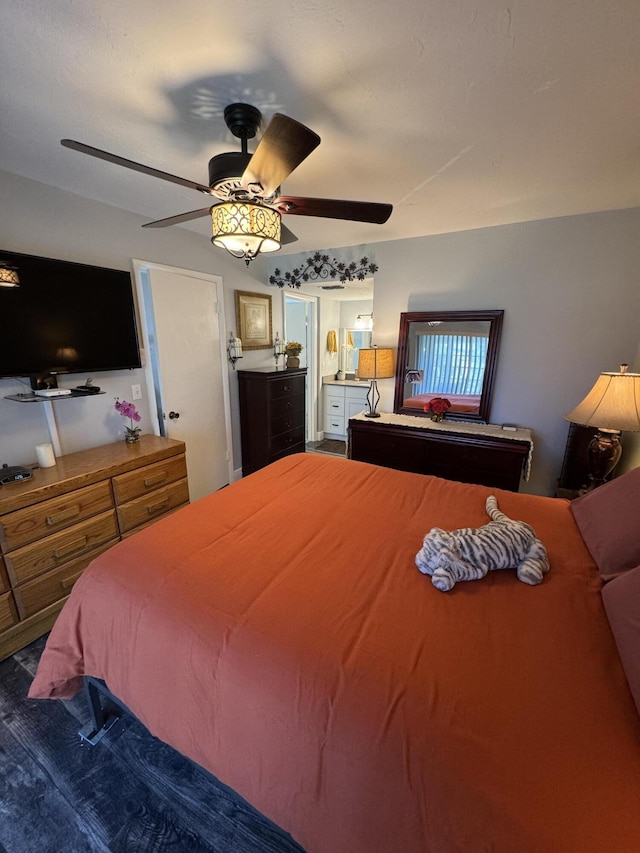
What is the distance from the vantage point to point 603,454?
202cm

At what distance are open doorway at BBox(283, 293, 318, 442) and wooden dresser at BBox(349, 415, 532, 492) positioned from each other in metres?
1.67

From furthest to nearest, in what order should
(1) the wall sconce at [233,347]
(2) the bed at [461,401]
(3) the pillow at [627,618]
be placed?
(1) the wall sconce at [233,347], (2) the bed at [461,401], (3) the pillow at [627,618]

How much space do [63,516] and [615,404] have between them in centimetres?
306

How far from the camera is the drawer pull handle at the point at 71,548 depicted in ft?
6.08

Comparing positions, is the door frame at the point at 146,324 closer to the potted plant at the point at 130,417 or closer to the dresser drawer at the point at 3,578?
the potted plant at the point at 130,417

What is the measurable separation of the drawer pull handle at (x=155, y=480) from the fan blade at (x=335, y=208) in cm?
183

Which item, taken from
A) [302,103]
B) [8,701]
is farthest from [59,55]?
[8,701]

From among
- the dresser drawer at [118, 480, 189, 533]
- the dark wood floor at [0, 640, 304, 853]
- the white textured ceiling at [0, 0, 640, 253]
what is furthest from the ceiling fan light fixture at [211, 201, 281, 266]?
the dark wood floor at [0, 640, 304, 853]

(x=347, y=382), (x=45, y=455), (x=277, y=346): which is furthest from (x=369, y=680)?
(x=347, y=382)

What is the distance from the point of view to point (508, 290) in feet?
8.95

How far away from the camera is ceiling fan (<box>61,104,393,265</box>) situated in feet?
3.60

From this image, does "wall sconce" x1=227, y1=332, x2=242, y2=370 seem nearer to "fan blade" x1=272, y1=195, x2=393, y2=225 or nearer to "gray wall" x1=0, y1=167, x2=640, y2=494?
"gray wall" x1=0, y1=167, x2=640, y2=494

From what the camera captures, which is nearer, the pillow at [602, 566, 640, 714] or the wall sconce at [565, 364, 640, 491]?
the pillow at [602, 566, 640, 714]

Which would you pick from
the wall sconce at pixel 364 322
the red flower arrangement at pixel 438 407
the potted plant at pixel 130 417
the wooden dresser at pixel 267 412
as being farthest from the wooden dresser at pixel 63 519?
the wall sconce at pixel 364 322
